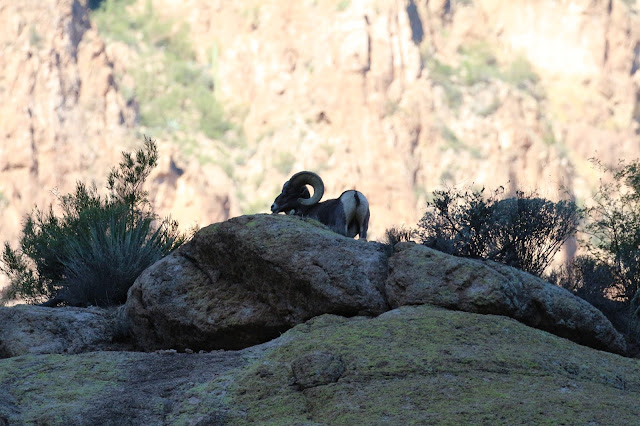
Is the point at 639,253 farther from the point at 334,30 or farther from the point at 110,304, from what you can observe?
the point at 334,30

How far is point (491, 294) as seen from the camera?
6.46 metres

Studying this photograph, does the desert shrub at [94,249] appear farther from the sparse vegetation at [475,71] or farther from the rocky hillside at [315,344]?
the sparse vegetation at [475,71]

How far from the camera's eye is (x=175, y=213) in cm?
4803

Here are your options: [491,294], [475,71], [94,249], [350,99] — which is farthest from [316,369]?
[475,71]

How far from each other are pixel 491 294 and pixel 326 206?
17.0 feet

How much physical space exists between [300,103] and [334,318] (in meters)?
46.5

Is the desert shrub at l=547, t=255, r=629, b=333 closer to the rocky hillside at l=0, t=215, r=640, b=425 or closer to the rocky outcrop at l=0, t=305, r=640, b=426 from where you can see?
the rocky hillside at l=0, t=215, r=640, b=425

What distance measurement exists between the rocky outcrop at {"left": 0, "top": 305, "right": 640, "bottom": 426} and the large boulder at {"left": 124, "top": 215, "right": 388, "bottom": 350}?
63cm

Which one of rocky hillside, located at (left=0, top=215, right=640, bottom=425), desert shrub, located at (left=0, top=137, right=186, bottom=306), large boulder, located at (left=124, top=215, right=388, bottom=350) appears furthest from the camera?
desert shrub, located at (left=0, top=137, right=186, bottom=306)

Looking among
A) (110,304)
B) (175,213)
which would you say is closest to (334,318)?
(110,304)

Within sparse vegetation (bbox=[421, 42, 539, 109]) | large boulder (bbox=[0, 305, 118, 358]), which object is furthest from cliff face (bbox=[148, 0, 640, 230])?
large boulder (bbox=[0, 305, 118, 358])

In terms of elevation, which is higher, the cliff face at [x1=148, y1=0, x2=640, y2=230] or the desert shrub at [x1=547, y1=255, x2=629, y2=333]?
the cliff face at [x1=148, y1=0, x2=640, y2=230]

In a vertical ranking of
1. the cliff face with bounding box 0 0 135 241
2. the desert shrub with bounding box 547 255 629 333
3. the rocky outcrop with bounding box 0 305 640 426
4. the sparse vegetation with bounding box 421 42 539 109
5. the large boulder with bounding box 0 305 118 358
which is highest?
the sparse vegetation with bounding box 421 42 539 109

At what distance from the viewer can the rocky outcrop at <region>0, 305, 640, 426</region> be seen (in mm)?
4593
